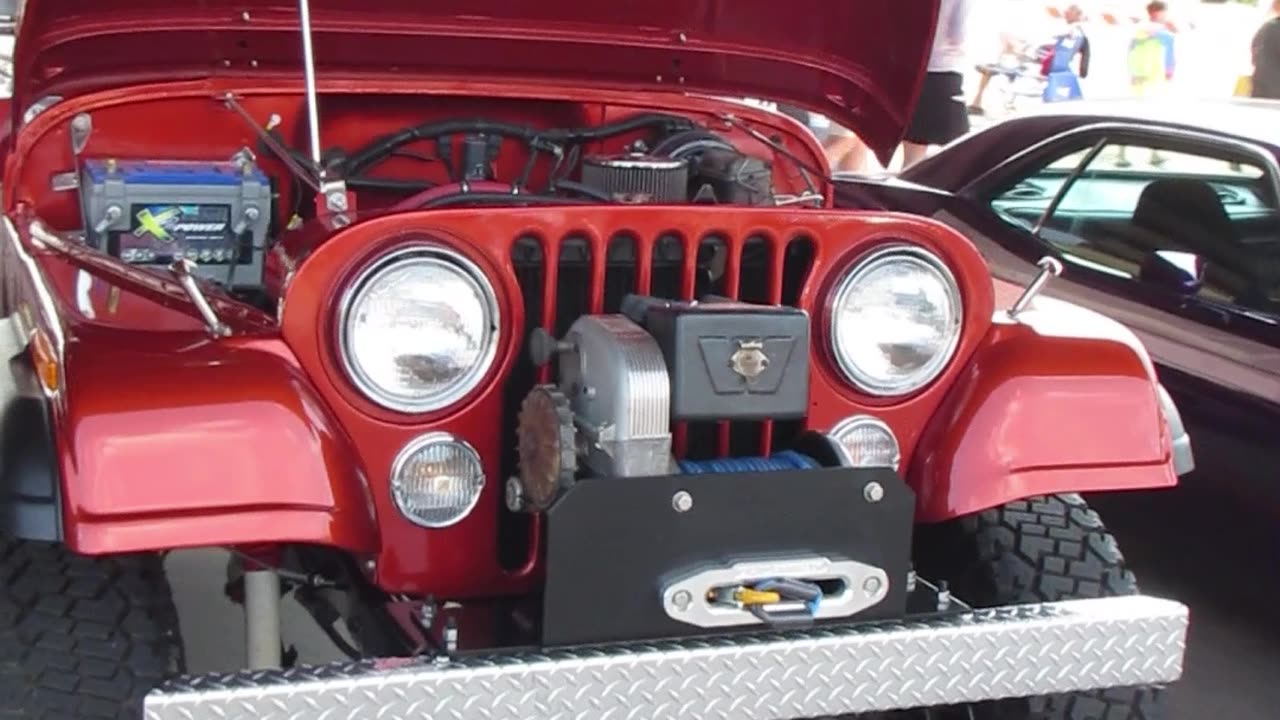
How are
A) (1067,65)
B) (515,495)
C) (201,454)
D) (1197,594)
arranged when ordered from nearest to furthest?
(201,454) → (515,495) → (1197,594) → (1067,65)

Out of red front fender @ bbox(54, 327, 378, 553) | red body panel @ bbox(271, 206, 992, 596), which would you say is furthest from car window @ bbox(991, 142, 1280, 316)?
red front fender @ bbox(54, 327, 378, 553)

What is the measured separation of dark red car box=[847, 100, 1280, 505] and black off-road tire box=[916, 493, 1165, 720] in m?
0.92

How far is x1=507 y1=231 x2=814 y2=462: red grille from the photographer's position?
6.78 feet

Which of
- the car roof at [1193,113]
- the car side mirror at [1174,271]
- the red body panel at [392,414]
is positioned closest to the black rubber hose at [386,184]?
the red body panel at [392,414]

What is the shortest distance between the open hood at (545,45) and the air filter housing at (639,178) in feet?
1.10

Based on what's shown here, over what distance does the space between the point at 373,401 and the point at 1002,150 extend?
3.22 m

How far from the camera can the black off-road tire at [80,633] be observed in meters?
1.85

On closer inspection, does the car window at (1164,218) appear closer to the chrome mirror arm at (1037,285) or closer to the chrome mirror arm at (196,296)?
the chrome mirror arm at (1037,285)

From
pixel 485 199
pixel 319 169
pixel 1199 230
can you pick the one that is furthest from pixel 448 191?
pixel 1199 230

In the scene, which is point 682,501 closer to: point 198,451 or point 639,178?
point 198,451

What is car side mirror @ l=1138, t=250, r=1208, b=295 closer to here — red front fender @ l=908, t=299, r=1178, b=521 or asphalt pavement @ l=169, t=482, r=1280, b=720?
asphalt pavement @ l=169, t=482, r=1280, b=720

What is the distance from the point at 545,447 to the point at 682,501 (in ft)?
0.68

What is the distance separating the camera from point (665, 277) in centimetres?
220

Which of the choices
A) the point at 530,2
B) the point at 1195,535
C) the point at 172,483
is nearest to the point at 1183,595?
the point at 1195,535
